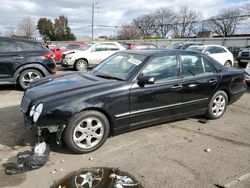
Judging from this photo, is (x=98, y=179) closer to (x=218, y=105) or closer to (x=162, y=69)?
(x=162, y=69)

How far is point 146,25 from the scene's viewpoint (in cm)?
7231

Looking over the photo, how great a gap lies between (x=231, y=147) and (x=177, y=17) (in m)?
68.2

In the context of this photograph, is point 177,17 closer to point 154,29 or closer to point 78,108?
point 154,29

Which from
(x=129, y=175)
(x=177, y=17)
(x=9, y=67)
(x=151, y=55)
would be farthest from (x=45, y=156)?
(x=177, y=17)

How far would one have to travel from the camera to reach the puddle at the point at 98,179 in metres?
3.31

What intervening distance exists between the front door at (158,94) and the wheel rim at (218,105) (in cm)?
116

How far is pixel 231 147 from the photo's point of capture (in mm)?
4527

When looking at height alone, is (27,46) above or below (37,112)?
above

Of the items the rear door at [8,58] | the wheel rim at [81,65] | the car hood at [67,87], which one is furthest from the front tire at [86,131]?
the wheel rim at [81,65]

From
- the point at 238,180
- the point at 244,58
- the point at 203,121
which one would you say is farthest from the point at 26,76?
the point at 244,58

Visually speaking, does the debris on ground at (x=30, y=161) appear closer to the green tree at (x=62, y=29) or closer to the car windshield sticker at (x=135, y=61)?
the car windshield sticker at (x=135, y=61)

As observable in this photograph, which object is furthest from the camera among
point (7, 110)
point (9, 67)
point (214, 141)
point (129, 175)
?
point (9, 67)

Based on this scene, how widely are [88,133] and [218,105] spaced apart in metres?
3.17

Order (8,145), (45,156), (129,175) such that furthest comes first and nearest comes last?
(8,145)
(45,156)
(129,175)
